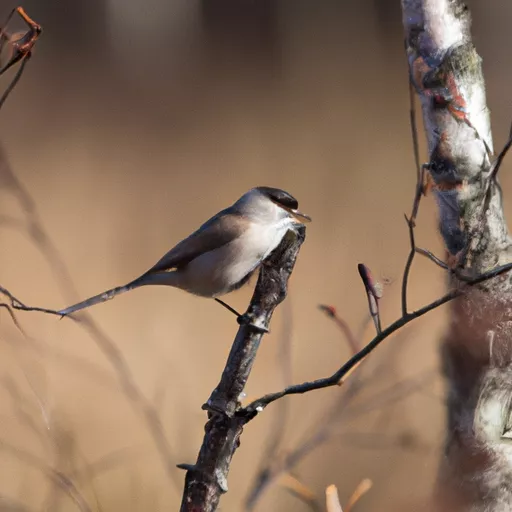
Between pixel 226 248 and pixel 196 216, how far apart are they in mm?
693

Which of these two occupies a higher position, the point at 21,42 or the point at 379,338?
the point at 21,42

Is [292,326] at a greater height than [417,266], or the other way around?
[417,266]

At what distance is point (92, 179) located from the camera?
1.57m

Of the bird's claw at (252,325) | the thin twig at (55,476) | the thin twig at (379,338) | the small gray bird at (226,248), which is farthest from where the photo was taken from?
the thin twig at (55,476)

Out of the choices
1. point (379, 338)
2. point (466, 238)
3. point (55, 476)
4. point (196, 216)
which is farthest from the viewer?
point (196, 216)

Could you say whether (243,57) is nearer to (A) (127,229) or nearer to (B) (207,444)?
(A) (127,229)

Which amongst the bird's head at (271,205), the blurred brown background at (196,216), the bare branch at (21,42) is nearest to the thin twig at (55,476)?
the blurred brown background at (196,216)

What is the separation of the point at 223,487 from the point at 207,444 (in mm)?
41

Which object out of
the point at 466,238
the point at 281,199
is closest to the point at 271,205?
the point at 281,199

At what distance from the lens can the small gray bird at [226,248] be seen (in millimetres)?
853

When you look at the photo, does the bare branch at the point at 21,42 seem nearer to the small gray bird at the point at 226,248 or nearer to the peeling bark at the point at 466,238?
the small gray bird at the point at 226,248

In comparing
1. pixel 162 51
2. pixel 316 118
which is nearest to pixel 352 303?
pixel 316 118

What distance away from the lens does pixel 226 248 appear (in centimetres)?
87

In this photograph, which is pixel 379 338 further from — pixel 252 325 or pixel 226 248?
pixel 226 248
